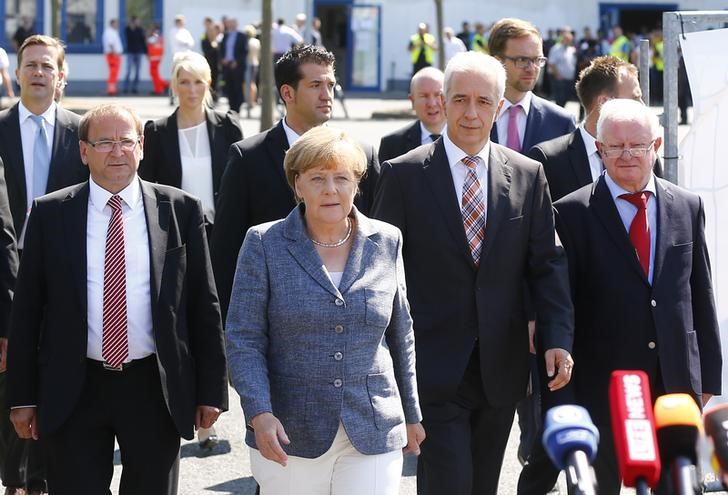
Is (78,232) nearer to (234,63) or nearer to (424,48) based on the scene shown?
(234,63)

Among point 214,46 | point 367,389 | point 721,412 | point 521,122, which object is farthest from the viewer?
point 214,46

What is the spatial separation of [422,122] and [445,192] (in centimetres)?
373

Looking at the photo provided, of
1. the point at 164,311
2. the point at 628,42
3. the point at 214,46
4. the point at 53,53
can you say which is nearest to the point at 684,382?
the point at 164,311

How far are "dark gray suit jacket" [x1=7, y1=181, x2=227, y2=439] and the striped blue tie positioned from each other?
6.98 ft

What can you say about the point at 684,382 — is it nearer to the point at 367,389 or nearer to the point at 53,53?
the point at 367,389

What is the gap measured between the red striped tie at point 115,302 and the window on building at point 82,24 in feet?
114

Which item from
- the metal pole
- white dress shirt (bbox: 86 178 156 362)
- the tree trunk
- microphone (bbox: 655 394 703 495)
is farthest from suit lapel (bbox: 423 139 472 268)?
the tree trunk

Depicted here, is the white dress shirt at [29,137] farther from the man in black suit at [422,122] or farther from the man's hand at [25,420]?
the man in black suit at [422,122]

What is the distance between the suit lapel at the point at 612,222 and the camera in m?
5.49

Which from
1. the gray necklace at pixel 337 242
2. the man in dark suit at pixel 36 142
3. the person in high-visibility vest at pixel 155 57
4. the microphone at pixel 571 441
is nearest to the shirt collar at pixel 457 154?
the gray necklace at pixel 337 242

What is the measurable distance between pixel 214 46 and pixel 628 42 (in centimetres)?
1232

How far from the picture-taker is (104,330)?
Answer: 197 inches

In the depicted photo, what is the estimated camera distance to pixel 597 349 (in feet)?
18.2

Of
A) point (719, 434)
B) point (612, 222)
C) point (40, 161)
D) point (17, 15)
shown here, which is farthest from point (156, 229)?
point (17, 15)
